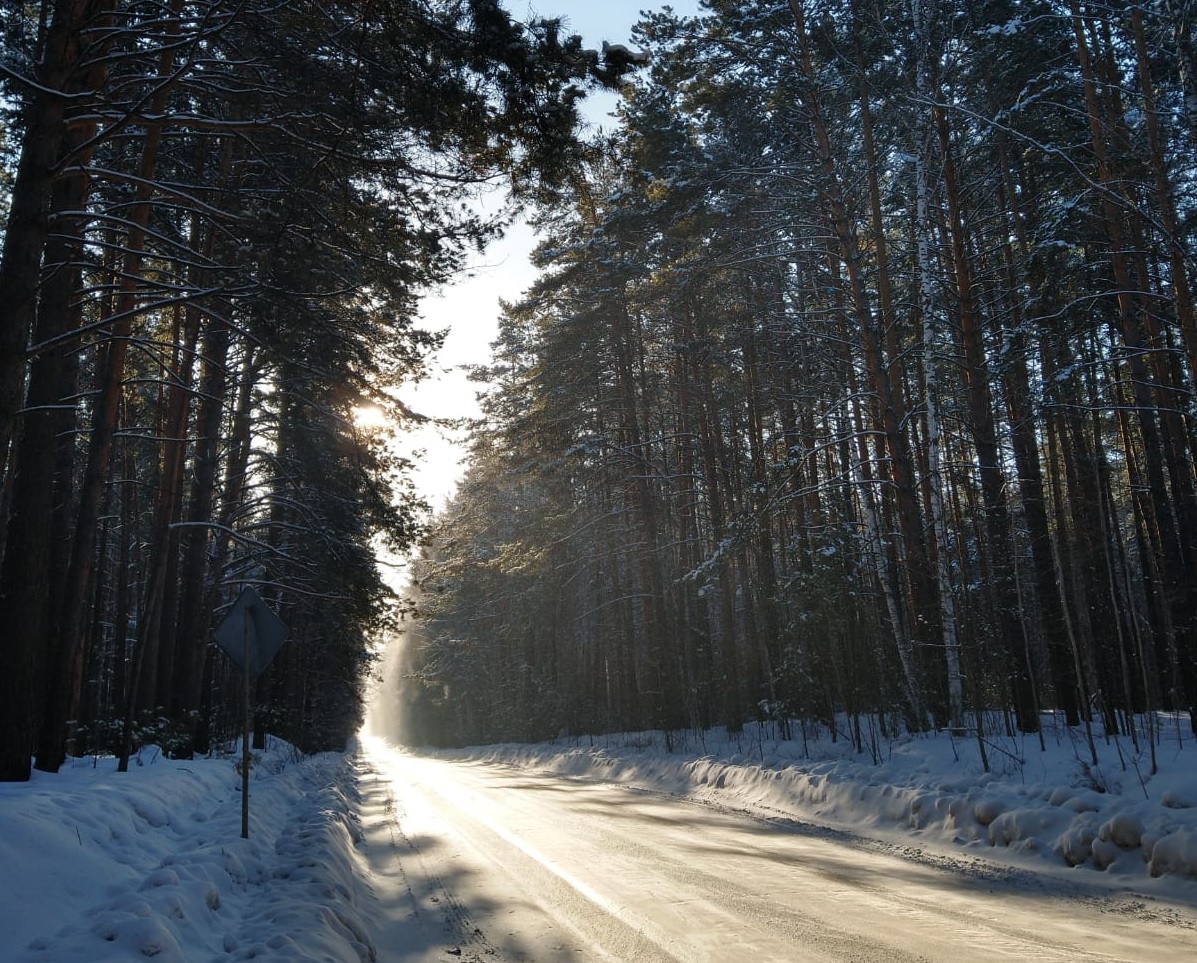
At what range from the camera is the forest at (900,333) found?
12844mm

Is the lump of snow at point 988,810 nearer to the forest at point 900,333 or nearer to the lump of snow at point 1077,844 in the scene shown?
the lump of snow at point 1077,844

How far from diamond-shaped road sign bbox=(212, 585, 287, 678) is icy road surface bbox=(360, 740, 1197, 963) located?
262 centimetres

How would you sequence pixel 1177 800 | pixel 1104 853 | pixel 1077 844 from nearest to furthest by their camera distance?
1. pixel 1104 853
2. pixel 1177 800
3. pixel 1077 844

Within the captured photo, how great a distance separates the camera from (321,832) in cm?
923

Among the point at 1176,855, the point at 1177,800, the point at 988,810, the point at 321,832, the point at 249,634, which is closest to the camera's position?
the point at 1176,855

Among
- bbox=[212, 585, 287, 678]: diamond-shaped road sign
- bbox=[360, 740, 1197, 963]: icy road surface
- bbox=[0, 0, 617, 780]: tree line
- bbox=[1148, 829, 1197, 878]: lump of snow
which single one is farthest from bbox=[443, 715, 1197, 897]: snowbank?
bbox=[0, 0, 617, 780]: tree line

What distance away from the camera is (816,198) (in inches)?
624

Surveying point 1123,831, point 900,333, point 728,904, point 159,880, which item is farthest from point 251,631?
point 900,333

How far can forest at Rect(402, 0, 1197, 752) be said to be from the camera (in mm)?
12844

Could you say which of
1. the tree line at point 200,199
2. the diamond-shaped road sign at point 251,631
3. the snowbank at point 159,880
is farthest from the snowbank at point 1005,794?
the tree line at point 200,199

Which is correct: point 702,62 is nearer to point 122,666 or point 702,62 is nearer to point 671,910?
point 671,910

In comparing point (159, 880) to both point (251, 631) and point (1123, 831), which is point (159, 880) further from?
point (1123, 831)

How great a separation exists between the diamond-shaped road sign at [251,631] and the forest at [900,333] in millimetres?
5869

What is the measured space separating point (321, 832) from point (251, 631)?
250 cm
